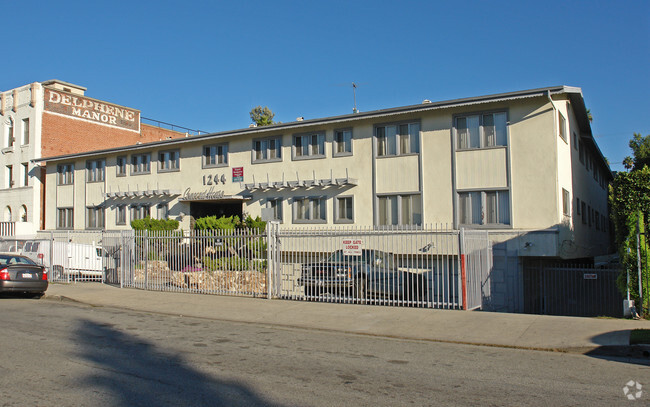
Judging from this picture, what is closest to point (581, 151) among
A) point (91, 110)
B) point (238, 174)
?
point (238, 174)

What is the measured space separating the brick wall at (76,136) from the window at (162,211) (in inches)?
470

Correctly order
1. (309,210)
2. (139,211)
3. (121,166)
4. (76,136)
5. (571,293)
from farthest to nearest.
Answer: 1. (76,136)
2. (121,166)
3. (139,211)
4. (309,210)
5. (571,293)

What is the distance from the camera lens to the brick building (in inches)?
1417

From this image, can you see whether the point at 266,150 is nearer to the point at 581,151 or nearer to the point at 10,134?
the point at 581,151

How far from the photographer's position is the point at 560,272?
18312mm

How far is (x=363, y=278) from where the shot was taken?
48.3 ft

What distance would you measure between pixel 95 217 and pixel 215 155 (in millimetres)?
9937

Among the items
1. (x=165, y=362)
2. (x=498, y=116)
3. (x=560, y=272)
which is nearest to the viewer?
(x=165, y=362)

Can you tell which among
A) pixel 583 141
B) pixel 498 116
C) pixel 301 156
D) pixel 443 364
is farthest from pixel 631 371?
pixel 583 141

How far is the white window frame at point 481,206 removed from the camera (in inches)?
795

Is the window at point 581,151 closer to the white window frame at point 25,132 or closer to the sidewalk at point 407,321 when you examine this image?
the sidewalk at point 407,321

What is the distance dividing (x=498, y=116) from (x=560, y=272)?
20.0 feet

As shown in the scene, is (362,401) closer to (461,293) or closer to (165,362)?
(165,362)

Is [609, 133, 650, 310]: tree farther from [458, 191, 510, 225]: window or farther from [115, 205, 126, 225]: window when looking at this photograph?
[115, 205, 126, 225]: window
